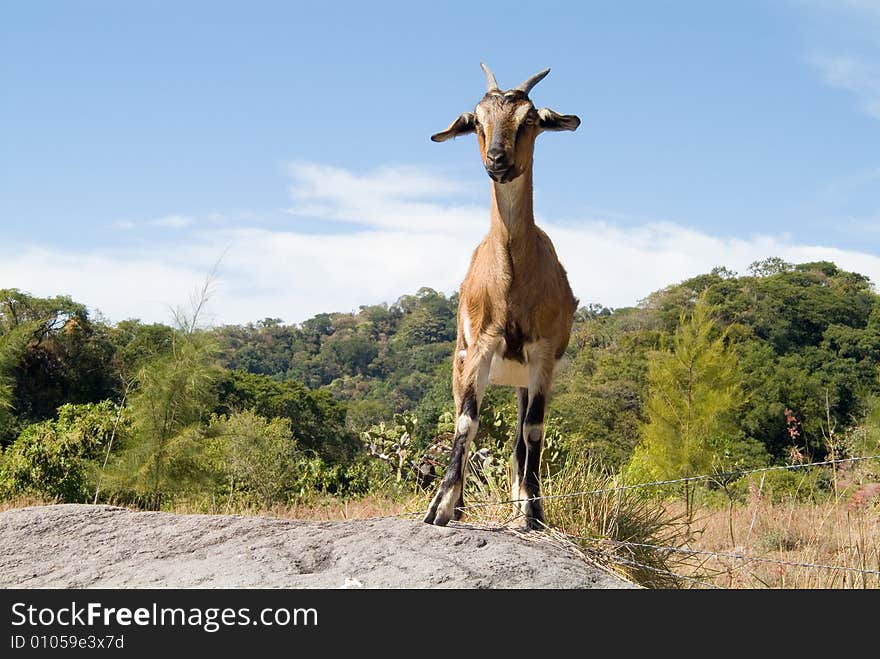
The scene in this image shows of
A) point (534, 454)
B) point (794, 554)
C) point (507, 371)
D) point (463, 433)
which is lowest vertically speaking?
point (794, 554)

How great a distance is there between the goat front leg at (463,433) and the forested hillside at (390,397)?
2748mm

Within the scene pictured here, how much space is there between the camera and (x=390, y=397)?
55.6 meters

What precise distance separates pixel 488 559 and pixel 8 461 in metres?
16.5

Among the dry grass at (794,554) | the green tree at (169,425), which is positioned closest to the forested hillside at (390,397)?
the green tree at (169,425)

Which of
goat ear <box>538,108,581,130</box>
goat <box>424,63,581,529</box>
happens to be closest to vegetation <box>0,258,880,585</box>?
goat <box>424,63,581,529</box>

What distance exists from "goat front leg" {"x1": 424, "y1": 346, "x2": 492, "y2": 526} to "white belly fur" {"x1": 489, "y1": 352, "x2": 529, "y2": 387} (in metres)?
Result: 0.07

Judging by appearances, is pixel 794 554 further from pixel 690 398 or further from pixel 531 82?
pixel 690 398

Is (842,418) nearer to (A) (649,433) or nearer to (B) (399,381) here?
(A) (649,433)

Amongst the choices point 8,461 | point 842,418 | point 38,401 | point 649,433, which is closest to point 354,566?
point 8,461

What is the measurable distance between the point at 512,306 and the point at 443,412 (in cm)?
979

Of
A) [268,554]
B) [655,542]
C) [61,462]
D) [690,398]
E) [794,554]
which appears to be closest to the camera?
[268,554]

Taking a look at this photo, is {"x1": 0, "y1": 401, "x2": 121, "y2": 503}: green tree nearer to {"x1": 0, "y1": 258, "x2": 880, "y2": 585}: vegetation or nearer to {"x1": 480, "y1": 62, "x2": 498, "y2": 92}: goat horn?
{"x1": 0, "y1": 258, "x2": 880, "y2": 585}: vegetation

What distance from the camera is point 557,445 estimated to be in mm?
10734

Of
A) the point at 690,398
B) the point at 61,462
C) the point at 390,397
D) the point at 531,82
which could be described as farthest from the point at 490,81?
the point at 390,397
